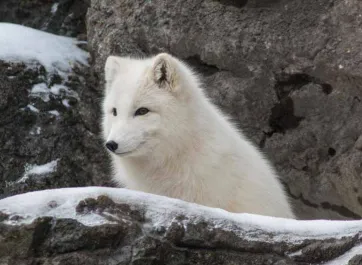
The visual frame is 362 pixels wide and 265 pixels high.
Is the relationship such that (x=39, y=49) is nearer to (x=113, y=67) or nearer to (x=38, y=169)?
(x=38, y=169)

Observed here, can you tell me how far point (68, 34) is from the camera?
26.2 feet

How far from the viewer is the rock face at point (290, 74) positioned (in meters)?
5.83

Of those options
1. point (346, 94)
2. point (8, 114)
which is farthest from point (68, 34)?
point (346, 94)

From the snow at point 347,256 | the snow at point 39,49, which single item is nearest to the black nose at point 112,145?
the snow at point 347,256

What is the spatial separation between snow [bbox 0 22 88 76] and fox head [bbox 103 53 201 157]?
82.0 inches

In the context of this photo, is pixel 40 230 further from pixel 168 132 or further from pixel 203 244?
pixel 168 132

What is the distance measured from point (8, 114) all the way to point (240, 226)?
3.85 meters

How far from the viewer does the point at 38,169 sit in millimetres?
6500

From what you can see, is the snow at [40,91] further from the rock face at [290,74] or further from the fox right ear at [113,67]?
the fox right ear at [113,67]

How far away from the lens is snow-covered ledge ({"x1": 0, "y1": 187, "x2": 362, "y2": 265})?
305 cm

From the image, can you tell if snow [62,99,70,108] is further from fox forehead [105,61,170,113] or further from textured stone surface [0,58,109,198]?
fox forehead [105,61,170,113]

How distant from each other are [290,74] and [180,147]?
159 centimetres

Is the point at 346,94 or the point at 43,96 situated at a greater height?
the point at 346,94

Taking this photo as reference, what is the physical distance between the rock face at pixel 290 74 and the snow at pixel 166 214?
2.54 metres
